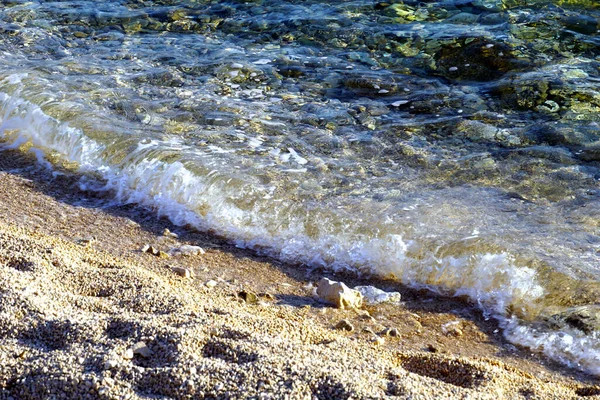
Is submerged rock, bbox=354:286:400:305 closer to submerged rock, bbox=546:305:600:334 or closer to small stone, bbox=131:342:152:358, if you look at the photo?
submerged rock, bbox=546:305:600:334

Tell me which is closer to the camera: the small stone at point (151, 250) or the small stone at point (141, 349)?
the small stone at point (141, 349)

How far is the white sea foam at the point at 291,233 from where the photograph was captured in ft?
13.9

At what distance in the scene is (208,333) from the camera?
3303 millimetres

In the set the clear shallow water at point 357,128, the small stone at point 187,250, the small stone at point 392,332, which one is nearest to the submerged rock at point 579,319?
the clear shallow water at point 357,128

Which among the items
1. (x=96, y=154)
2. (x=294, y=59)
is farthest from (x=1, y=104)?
(x=294, y=59)

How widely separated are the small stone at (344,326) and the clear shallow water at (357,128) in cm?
73

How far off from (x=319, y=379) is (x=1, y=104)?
5.16 metres

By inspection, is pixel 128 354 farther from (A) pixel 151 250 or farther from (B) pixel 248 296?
(A) pixel 151 250

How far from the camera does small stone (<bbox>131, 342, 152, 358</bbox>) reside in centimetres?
310

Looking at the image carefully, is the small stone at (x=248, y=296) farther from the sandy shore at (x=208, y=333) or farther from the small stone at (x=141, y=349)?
the small stone at (x=141, y=349)

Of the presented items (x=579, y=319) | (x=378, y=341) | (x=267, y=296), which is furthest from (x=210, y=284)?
(x=579, y=319)

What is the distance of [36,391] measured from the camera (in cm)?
288

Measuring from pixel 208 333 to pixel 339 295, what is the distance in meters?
1.10

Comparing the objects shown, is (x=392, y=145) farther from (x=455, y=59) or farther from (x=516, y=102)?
(x=455, y=59)
